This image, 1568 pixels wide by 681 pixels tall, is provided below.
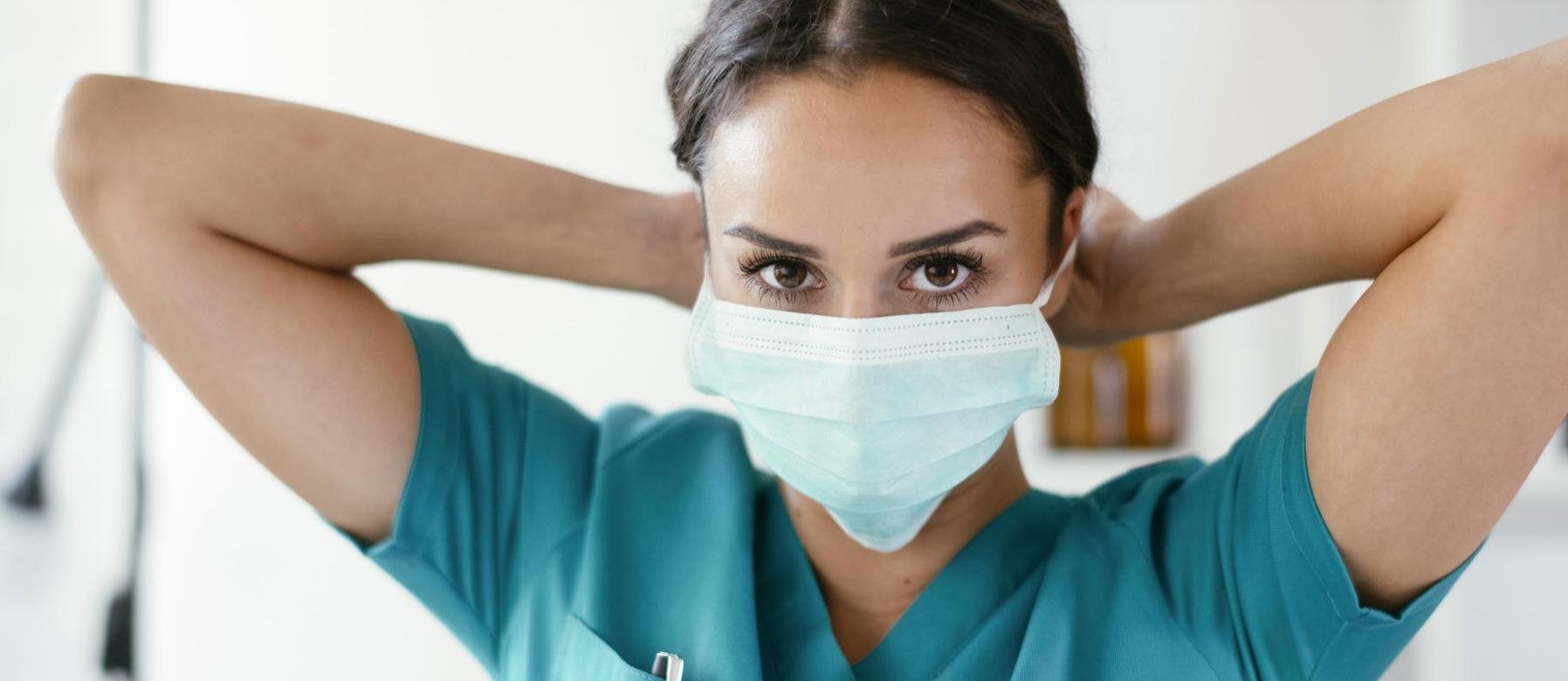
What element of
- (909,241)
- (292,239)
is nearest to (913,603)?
(909,241)

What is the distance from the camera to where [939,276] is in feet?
2.66

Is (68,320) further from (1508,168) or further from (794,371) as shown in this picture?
(1508,168)

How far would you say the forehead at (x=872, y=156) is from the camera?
2.49 ft

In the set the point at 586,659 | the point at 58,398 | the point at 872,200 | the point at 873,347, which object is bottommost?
the point at 58,398

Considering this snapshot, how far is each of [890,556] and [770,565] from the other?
104 mm

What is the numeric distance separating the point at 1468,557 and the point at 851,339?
44cm

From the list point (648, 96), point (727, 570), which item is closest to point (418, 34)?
point (648, 96)

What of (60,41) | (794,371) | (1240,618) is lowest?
(1240,618)

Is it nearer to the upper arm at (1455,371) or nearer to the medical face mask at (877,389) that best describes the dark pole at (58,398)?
the medical face mask at (877,389)

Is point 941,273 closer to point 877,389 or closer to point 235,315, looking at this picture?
point 877,389

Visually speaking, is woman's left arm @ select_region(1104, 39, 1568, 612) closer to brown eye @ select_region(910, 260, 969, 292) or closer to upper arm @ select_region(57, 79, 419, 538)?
brown eye @ select_region(910, 260, 969, 292)

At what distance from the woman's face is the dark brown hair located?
0.02 metres

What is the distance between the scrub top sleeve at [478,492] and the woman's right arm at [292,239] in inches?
0.9

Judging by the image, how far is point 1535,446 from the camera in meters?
0.69
